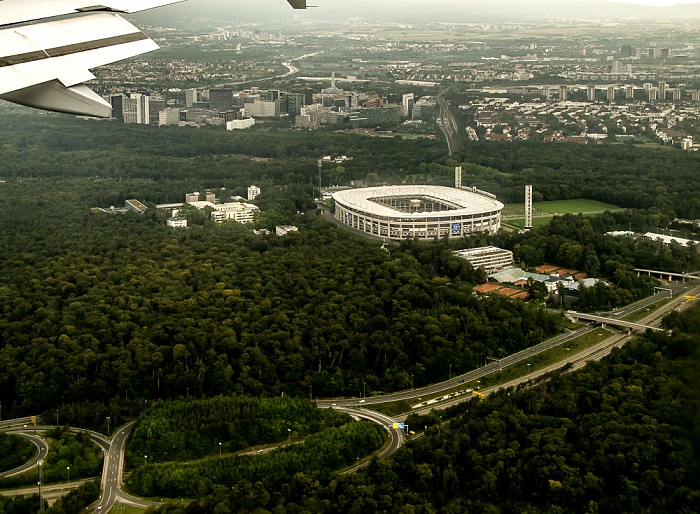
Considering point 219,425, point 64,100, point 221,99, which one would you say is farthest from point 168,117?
point 64,100

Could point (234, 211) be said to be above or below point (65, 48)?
below

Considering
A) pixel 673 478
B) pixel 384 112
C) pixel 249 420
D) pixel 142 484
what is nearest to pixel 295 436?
pixel 249 420

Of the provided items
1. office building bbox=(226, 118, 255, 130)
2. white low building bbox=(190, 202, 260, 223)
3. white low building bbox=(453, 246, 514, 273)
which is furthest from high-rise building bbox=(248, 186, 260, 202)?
office building bbox=(226, 118, 255, 130)

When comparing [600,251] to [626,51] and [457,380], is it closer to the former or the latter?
[457,380]

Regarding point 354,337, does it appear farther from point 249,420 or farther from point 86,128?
point 86,128

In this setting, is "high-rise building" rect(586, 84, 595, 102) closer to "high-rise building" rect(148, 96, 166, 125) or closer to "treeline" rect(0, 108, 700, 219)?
"treeline" rect(0, 108, 700, 219)

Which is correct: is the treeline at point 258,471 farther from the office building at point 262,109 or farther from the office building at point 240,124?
the office building at point 262,109

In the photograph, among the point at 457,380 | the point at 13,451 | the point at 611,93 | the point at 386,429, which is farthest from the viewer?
the point at 611,93
